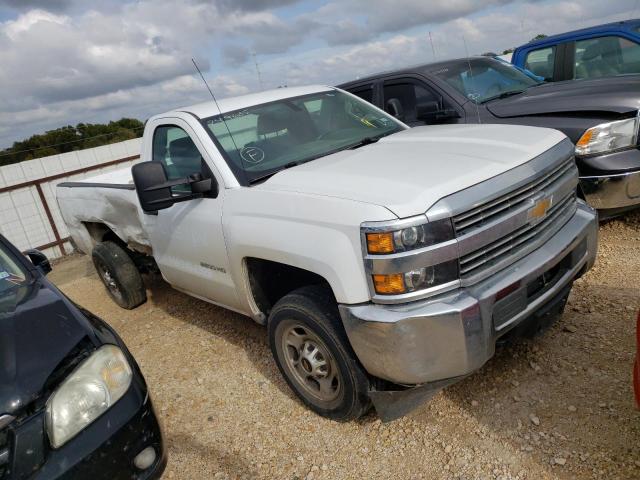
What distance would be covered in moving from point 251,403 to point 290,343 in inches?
24.9

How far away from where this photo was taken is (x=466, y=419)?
277cm

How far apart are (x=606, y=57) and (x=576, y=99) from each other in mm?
2176

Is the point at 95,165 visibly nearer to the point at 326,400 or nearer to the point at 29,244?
the point at 29,244

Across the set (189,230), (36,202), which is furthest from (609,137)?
(36,202)

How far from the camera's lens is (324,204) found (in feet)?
8.25

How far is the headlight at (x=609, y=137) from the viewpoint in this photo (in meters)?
4.18

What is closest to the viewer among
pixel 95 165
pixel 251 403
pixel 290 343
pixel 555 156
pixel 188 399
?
pixel 555 156

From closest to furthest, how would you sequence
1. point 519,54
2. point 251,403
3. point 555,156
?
1. point 555,156
2. point 251,403
3. point 519,54

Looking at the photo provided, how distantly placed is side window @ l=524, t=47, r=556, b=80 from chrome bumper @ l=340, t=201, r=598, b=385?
505cm

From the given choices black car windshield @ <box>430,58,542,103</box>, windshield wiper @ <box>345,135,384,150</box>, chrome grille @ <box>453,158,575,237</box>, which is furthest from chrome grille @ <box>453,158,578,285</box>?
black car windshield @ <box>430,58,542,103</box>

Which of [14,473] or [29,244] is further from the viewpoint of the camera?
[29,244]

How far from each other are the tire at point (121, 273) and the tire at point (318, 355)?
271cm

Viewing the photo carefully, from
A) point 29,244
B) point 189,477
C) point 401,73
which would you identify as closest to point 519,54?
point 401,73

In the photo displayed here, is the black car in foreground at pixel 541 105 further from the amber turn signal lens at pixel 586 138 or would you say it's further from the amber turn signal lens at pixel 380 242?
the amber turn signal lens at pixel 380 242
